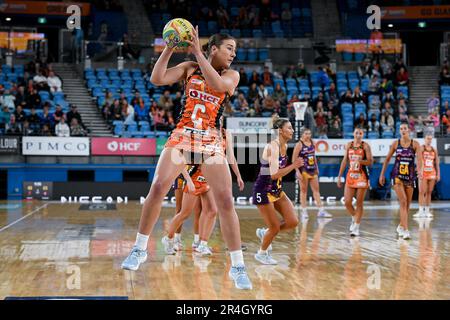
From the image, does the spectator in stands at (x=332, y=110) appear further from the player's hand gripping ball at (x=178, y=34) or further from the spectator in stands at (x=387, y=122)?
the player's hand gripping ball at (x=178, y=34)

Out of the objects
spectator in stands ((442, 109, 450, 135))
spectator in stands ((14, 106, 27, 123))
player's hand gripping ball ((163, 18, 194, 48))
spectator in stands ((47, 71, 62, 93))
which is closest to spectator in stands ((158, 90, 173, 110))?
spectator in stands ((47, 71, 62, 93))

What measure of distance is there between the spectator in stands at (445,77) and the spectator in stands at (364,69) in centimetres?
330

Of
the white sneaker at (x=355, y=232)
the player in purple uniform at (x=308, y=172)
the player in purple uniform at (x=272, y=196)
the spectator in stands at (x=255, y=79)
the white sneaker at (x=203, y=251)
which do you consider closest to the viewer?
the player in purple uniform at (x=272, y=196)

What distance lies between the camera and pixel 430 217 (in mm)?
17281

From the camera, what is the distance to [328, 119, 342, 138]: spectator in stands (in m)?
25.3

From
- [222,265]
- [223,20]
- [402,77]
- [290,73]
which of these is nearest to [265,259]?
[222,265]

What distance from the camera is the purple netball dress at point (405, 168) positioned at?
1238 cm

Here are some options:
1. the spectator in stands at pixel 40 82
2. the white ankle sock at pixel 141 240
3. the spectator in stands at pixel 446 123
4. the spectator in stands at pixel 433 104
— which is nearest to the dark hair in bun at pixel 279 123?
the white ankle sock at pixel 141 240

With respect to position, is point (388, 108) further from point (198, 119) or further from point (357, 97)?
point (198, 119)

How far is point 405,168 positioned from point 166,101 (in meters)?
14.8

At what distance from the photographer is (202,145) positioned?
6.49 m

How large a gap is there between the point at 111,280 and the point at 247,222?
8643mm
